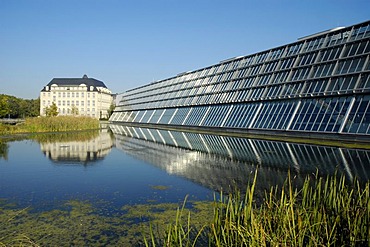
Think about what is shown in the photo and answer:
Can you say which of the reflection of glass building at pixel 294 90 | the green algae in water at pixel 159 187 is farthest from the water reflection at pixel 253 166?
the reflection of glass building at pixel 294 90

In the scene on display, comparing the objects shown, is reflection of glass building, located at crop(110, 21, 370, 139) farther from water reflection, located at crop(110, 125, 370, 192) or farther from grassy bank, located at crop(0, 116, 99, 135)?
grassy bank, located at crop(0, 116, 99, 135)

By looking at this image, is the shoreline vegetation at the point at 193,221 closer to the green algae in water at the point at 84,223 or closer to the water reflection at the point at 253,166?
the green algae in water at the point at 84,223

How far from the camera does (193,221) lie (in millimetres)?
8234

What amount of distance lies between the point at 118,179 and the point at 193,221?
22.0 ft

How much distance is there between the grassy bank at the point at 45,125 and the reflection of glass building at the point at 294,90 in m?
18.9

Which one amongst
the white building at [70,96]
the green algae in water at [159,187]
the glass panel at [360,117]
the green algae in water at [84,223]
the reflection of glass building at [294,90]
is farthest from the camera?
the white building at [70,96]

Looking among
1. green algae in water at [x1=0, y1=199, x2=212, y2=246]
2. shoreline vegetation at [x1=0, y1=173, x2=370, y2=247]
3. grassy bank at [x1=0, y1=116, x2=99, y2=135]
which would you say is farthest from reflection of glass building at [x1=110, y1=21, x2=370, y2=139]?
green algae in water at [x1=0, y1=199, x2=212, y2=246]

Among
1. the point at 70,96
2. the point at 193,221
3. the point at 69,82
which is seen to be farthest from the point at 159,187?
the point at 69,82

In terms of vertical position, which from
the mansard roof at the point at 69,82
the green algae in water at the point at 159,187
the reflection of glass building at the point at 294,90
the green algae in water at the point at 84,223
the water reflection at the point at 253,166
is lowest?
the green algae in water at the point at 84,223

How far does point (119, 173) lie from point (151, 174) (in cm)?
166

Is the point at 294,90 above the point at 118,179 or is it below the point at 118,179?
above

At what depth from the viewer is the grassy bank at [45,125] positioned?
42.9 meters

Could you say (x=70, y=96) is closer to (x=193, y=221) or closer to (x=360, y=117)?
(x=360, y=117)

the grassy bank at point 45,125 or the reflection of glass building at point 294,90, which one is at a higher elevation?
the reflection of glass building at point 294,90
